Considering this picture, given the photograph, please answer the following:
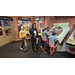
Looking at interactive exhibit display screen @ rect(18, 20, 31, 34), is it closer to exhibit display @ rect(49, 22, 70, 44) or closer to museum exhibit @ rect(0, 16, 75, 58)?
museum exhibit @ rect(0, 16, 75, 58)

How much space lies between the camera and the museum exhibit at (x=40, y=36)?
9.71ft

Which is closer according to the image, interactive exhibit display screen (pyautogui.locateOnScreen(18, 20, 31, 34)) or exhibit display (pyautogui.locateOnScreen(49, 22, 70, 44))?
exhibit display (pyautogui.locateOnScreen(49, 22, 70, 44))

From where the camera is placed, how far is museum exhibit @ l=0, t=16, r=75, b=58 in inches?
117

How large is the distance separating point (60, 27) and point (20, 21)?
3904mm

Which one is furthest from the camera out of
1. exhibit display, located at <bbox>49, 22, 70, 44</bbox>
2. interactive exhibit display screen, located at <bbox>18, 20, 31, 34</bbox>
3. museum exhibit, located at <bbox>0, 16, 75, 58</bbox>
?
interactive exhibit display screen, located at <bbox>18, 20, 31, 34</bbox>

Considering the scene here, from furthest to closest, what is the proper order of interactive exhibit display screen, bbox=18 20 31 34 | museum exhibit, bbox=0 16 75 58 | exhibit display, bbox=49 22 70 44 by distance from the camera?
interactive exhibit display screen, bbox=18 20 31 34 → museum exhibit, bbox=0 16 75 58 → exhibit display, bbox=49 22 70 44

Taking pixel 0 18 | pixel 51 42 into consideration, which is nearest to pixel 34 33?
pixel 51 42

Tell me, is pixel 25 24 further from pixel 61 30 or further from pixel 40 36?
pixel 61 30

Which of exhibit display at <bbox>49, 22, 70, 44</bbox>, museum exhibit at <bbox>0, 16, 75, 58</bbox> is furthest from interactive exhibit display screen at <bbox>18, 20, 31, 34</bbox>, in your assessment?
exhibit display at <bbox>49, 22, 70, 44</bbox>

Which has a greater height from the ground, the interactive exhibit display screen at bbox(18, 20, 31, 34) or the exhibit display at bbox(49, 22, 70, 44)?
the interactive exhibit display screen at bbox(18, 20, 31, 34)

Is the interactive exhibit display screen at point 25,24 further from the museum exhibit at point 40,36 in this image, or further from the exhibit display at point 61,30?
the exhibit display at point 61,30

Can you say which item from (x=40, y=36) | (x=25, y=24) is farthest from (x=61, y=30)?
(x=25, y=24)

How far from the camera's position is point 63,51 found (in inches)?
135

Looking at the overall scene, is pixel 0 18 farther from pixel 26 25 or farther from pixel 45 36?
pixel 45 36
